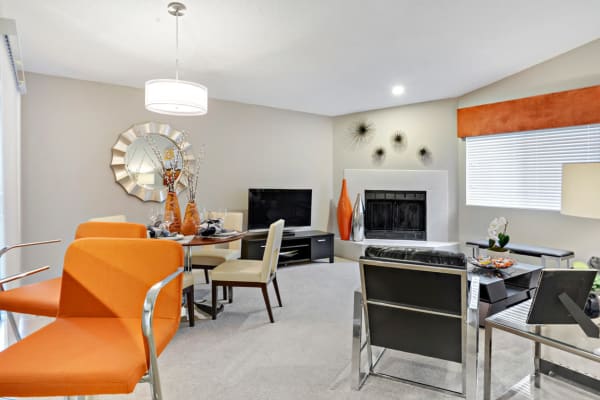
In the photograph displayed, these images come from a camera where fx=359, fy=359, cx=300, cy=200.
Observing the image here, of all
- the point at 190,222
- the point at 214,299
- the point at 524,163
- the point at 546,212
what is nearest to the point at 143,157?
the point at 190,222

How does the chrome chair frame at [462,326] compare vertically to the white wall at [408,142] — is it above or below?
below

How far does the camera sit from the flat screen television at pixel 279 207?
514 centimetres

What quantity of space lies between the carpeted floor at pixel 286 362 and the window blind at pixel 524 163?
89.9 inches

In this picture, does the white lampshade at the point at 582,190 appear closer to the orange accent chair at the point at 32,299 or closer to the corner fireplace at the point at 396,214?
the orange accent chair at the point at 32,299

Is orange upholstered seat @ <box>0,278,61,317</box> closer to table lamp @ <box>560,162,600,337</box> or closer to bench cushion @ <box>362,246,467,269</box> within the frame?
bench cushion @ <box>362,246,467,269</box>

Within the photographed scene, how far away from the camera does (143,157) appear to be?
174 inches

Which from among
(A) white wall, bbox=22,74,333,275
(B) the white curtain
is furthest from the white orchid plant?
(B) the white curtain

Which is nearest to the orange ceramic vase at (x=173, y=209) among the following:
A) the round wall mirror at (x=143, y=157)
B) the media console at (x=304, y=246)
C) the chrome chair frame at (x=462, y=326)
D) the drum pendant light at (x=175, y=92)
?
the drum pendant light at (x=175, y=92)

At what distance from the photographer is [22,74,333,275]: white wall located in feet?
12.5

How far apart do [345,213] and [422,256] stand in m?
3.83

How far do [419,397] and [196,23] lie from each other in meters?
3.03

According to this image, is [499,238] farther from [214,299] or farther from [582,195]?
[214,299]

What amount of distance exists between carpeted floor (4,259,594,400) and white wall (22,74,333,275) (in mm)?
2030

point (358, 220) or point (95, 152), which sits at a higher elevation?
point (95, 152)
